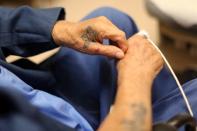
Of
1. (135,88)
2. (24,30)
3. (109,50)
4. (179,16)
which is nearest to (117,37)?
(109,50)

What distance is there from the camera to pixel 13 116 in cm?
54

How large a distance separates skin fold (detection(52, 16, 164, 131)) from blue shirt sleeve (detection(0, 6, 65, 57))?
29 mm

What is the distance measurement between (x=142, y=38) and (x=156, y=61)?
0.24ft

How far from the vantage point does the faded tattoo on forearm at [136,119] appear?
0.66 metres

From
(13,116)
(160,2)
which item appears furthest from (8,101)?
(160,2)

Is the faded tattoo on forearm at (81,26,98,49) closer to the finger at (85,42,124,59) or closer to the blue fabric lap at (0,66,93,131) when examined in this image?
the finger at (85,42,124,59)

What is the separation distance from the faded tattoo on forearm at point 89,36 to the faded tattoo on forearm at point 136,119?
0.73ft

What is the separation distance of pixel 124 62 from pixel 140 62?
0.04 meters

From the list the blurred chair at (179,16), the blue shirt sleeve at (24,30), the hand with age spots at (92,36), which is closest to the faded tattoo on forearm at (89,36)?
the hand with age spots at (92,36)

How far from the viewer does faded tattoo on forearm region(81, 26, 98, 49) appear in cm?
85

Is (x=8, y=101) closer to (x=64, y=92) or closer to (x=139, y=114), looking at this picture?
(x=139, y=114)

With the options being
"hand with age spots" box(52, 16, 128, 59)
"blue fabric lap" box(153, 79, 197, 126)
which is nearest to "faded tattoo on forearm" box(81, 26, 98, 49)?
"hand with age spots" box(52, 16, 128, 59)

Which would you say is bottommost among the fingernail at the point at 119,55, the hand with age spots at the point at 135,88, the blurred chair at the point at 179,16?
the blurred chair at the point at 179,16

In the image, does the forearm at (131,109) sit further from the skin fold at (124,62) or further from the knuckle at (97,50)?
the knuckle at (97,50)
